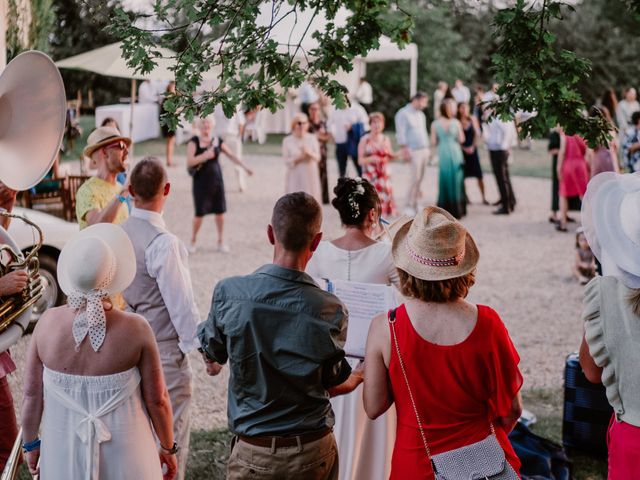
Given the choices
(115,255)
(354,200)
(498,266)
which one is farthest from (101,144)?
(498,266)

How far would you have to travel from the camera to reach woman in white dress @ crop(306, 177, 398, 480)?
14.4ft

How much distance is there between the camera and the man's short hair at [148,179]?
14.7 ft

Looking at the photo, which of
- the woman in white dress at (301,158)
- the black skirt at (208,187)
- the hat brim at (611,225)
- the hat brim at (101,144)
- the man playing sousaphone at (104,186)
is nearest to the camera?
the hat brim at (611,225)

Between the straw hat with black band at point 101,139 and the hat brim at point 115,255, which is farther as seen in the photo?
the straw hat with black band at point 101,139

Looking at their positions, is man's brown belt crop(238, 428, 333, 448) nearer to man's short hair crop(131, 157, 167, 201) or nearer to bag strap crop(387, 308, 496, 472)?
bag strap crop(387, 308, 496, 472)

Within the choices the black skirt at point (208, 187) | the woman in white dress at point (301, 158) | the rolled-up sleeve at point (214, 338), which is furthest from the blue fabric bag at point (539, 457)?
the woman in white dress at point (301, 158)

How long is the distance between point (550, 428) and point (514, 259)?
20.4 ft

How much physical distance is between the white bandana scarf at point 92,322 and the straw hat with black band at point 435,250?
1.18 meters

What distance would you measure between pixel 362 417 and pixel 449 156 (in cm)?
1046

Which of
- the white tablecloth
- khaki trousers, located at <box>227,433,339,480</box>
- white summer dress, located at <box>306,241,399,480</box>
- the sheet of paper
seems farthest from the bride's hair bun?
the white tablecloth

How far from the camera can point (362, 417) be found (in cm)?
443

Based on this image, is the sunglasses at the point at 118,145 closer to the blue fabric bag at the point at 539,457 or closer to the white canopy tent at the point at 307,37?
the white canopy tent at the point at 307,37

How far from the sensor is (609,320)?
2961 millimetres

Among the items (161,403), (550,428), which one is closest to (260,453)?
(161,403)
